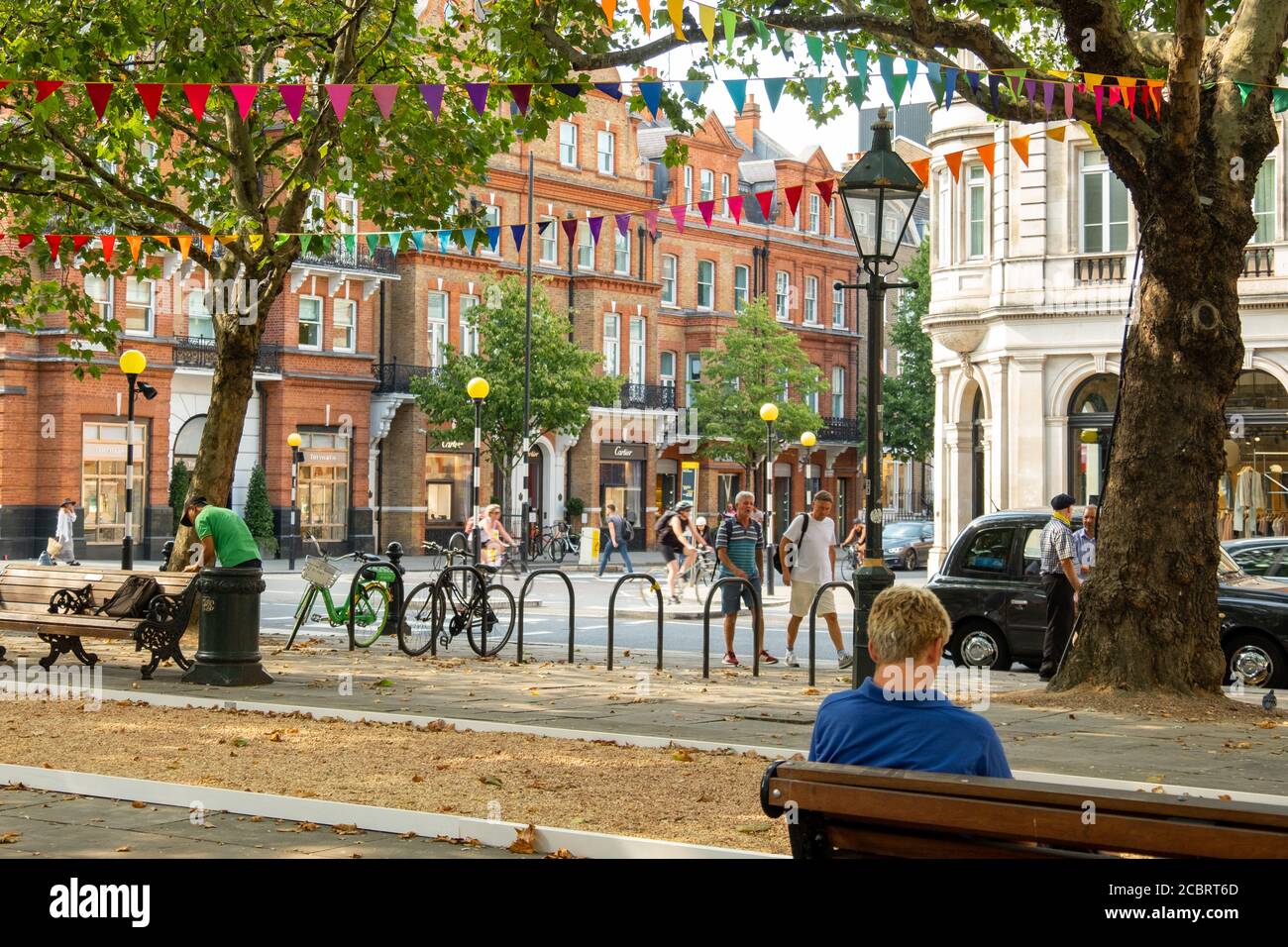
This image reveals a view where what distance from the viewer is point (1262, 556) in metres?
17.6

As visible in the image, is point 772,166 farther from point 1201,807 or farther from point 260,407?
point 1201,807

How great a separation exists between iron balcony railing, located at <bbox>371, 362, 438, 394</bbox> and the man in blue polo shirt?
48.8 meters

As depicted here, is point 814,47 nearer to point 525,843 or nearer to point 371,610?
point 525,843

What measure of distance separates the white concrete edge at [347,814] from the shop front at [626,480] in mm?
50365

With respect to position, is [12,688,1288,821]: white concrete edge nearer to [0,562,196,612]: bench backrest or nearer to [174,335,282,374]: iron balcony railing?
[0,562,196,612]: bench backrest

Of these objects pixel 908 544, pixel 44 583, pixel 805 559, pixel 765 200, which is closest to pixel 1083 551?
pixel 805 559

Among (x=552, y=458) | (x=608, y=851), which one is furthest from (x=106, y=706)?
(x=552, y=458)

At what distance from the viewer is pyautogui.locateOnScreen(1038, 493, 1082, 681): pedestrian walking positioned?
1594 cm

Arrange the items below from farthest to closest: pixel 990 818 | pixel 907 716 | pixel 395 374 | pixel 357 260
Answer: pixel 395 374 < pixel 357 260 < pixel 907 716 < pixel 990 818

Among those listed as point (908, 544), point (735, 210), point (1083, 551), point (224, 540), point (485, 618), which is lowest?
point (908, 544)

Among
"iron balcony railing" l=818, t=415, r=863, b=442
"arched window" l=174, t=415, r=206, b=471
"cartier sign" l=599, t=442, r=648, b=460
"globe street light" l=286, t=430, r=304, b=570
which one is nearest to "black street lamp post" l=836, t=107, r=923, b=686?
"globe street light" l=286, t=430, r=304, b=570

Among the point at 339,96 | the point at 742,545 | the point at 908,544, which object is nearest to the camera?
the point at 339,96

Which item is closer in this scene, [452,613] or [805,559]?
[805,559]

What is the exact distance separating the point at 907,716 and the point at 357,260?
48.9 meters
